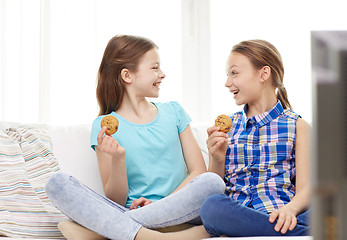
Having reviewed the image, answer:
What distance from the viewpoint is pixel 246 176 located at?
5.56 ft

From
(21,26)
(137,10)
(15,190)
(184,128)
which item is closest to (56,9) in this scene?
(21,26)

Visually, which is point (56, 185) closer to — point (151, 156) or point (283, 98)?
point (151, 156)

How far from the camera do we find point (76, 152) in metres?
1.86

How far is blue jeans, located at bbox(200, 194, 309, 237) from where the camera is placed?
133 centimetres

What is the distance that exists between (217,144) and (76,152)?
0.60 metres

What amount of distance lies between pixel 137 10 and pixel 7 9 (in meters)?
0.80

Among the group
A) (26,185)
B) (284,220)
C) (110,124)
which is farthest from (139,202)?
(284,220)

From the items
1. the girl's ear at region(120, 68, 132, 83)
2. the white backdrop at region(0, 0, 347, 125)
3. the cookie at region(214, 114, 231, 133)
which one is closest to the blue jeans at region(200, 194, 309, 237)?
the cookie at region(214, 114, 231, 133)

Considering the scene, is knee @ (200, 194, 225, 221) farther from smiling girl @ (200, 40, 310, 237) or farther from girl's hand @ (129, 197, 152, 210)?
girl's hand @ (129, 197, 152, 210)

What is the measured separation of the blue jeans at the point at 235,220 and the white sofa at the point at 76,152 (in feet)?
1.92

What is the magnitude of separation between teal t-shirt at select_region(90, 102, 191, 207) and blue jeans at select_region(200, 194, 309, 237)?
0.43 metres

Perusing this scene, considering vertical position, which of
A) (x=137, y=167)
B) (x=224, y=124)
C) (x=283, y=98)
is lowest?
(x=137, y=167)

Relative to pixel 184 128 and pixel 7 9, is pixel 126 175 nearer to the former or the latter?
pixel 184 128

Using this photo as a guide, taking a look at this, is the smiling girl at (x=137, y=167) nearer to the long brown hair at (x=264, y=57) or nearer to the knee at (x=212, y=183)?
the knee at (x=212, y=183)
